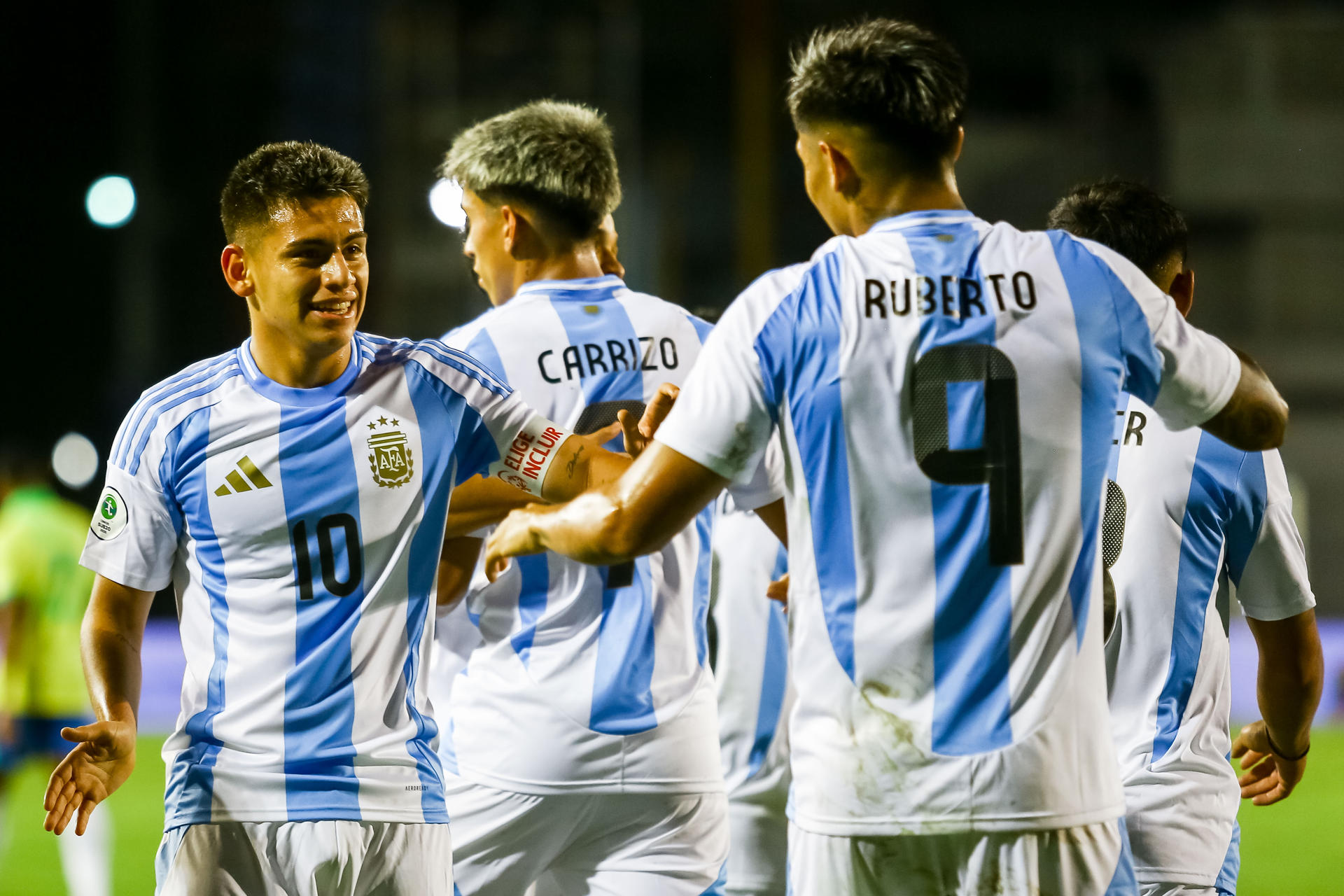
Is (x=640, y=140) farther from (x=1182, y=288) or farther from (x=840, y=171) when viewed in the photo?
(x=840, y=171)

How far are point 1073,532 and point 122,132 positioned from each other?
16061 mm

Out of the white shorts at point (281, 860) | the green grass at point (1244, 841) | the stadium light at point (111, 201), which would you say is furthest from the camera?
the stadium light at point (111, 201)

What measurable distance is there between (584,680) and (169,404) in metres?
1.03

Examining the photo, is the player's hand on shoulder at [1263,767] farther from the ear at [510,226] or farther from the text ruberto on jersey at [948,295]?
the ear at [510,226]

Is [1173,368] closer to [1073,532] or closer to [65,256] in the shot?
[1073,532]

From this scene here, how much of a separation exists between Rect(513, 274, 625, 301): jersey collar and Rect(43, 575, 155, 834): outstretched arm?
43.8 inches

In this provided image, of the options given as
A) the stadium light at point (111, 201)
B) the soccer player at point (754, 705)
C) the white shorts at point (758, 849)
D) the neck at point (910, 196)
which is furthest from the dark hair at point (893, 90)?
the stadium light at point (111, 201)

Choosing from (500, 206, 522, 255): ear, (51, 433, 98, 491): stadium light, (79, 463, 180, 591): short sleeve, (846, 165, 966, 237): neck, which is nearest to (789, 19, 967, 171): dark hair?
(846, 165, 966, 237): neck

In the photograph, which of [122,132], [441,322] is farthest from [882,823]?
[441,322]

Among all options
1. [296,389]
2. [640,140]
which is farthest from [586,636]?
[640,140]

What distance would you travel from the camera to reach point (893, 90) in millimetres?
2311

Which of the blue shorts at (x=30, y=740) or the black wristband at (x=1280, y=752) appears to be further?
the blue shorts at (x=30, y=740)

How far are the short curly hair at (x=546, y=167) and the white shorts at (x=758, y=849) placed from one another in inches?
73.0

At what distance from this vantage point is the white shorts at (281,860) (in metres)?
2.55
